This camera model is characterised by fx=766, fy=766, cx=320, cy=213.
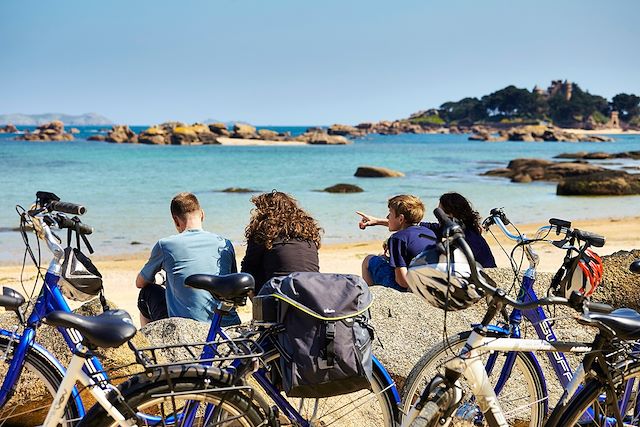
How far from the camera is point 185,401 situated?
2801mm

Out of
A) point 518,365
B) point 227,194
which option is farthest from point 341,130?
point 518,365

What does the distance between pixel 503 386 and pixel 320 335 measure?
4.23ft

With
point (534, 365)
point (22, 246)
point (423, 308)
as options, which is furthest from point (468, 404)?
point (22, 246)

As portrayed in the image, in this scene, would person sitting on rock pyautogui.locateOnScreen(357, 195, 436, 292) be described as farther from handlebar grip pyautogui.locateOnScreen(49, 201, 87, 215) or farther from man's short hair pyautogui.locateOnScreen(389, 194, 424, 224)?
handlebar grip pyautogui.locateOnScreen(49, 201, 87, 215)

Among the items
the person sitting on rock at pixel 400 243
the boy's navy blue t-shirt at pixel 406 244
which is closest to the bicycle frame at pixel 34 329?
the person sitting on rock at pixel 400 243

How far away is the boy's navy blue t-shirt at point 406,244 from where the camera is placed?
584 cm

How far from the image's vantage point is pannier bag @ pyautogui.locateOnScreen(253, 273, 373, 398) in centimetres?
297

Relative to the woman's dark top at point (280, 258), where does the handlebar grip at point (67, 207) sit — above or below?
above

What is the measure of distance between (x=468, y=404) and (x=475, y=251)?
3.18 m

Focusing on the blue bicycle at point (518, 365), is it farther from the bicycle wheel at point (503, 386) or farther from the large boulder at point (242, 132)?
the large boulder at point (242, 132)

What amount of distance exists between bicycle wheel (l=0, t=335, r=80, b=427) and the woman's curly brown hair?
1.83 metres

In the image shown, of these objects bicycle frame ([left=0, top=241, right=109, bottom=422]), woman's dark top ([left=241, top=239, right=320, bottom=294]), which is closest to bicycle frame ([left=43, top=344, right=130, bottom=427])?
bicycle frame ([left=0, top=241, right=109, bottom=422])

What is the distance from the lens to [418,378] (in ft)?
11.6

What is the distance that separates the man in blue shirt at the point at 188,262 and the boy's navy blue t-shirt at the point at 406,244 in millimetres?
1278
